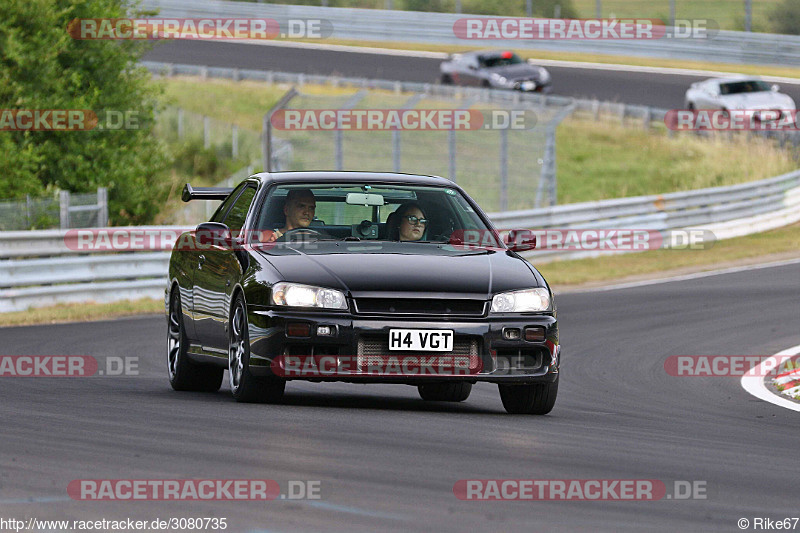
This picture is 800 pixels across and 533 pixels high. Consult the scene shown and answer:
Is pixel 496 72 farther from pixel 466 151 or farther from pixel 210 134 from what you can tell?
pixel 466 151

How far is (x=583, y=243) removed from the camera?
2670 centimetres

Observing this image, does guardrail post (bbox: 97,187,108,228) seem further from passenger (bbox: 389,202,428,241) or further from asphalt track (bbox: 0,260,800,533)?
passenger (bbox: 389,202,428,241)

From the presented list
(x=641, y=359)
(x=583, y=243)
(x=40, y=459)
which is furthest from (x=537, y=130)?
(x=40, y=459)

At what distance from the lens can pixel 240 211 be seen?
11.1 m

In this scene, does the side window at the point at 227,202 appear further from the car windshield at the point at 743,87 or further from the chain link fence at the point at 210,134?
the car windshield at the point at 743,87

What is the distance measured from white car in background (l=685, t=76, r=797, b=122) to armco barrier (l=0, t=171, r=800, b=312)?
760 centimetres

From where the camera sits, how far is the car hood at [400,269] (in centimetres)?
943

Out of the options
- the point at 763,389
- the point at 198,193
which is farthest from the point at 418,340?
the point at 763,389

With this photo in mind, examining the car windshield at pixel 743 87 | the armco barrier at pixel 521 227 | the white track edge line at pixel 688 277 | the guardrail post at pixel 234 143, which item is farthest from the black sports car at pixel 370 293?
the car windshield at pixel 743 87

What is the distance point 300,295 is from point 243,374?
2.14 feet

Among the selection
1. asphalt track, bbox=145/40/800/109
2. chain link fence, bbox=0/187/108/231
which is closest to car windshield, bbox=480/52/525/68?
asphalt track, bbox=145/40/800/109

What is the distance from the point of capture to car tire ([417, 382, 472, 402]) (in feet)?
37.1

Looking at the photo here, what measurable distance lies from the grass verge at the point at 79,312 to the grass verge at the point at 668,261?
6310 mm

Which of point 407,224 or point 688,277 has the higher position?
point 407,224
